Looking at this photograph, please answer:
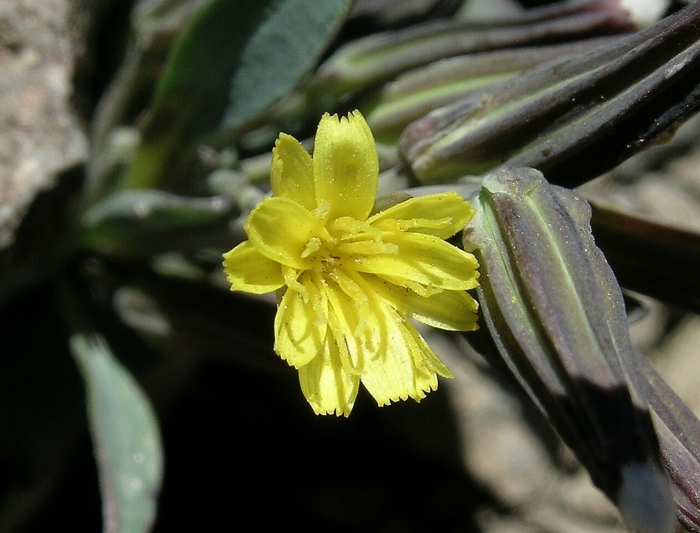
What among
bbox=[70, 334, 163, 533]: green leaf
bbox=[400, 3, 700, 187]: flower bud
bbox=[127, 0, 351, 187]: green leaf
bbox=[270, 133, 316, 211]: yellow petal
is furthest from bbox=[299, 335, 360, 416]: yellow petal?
bbox=[127, 0, 351, 187]: green leaf

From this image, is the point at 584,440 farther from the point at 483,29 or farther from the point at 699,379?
the point at 699,379

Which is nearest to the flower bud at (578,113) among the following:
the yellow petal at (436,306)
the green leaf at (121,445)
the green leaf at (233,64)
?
the yellow petal at (436,306)

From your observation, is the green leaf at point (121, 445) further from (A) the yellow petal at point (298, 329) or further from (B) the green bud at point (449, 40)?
(B) the green bud at point (449, 40)

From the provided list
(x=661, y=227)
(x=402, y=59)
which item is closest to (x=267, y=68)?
(x=402, y=59)

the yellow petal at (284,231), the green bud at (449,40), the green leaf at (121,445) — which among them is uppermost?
the yellow petal at (284,231)

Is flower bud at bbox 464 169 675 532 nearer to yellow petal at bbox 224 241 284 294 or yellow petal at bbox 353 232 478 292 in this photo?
yellow petal at bbox 353 232 478 292

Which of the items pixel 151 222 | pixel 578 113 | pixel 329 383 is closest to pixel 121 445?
pixel 151 222
